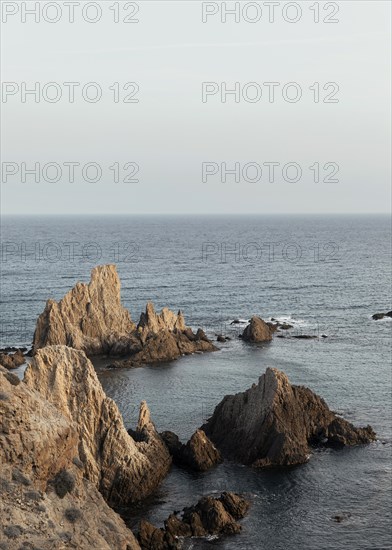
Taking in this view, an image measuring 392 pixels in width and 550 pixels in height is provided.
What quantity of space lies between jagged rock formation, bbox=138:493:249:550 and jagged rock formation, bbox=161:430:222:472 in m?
7.89

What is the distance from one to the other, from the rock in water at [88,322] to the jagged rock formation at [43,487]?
65.2 m

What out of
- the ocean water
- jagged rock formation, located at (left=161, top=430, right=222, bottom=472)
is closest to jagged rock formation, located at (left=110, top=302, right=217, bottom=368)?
the ocean water

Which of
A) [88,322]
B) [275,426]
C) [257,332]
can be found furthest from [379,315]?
[275,426]

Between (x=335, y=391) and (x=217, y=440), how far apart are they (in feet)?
75.6

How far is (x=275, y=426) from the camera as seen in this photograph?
66.6m

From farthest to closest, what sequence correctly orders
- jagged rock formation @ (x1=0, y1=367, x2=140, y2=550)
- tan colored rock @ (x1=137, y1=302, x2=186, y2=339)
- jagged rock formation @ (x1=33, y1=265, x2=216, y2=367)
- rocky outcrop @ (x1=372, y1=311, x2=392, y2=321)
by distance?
rocky outcrop @ (x1=372, y1=311, x2=392, y2=321) < tan colored rock @ (x1=137, y1=302, x2=186, y2=339) < jagged rock formation @ (x1=33, y1=265, x2=216, y2=367) < jagged rock formation @ (x1=0, y1=367, x2=140, y2=550)

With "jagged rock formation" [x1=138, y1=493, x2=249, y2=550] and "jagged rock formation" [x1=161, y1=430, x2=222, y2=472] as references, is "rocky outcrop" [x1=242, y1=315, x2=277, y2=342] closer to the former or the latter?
"jagged rock formation" [x1=161, y1=430, x2=222, y2=472]

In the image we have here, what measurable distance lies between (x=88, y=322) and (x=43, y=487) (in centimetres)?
7077

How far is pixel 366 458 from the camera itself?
2635 inches

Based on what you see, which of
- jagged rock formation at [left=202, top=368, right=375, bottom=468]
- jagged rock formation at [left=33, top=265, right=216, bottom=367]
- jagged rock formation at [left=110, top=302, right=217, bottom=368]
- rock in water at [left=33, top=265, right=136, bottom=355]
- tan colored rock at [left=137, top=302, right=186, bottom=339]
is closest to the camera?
jagged rock formation at [left=202, top=368, right=375, bottom=468]

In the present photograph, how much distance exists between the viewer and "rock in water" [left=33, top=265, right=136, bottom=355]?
107 meters

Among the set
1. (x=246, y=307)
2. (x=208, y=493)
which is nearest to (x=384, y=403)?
(x=208, y=493)

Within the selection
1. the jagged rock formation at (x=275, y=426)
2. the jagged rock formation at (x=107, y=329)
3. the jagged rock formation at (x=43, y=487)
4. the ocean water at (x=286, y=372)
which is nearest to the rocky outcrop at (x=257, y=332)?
the ocean water at (x=286, y=372)

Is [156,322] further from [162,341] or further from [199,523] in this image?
[199,523]
